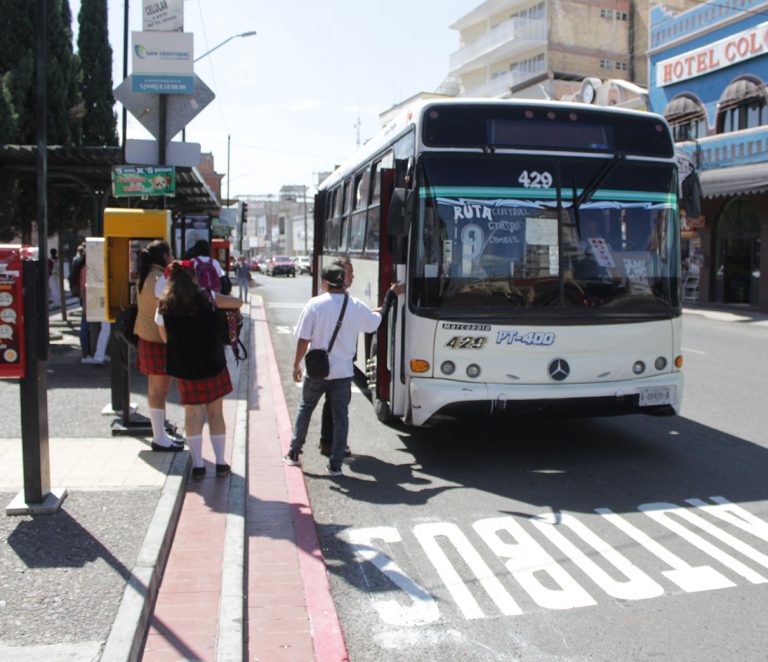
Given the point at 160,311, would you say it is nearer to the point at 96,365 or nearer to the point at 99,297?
the point at 99,297

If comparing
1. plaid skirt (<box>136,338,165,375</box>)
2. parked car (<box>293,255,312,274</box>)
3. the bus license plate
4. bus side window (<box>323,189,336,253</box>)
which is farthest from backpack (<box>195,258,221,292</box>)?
parked car (<box>293,255,312,274</box>)

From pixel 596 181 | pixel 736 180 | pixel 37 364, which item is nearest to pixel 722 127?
pixel 736 180

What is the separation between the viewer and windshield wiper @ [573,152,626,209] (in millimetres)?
7059

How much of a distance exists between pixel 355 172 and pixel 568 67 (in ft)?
133

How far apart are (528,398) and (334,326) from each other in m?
1.69

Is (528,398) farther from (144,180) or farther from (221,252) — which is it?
(221,252)

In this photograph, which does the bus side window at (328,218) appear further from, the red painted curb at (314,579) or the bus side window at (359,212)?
the red painted curb at (314,579)

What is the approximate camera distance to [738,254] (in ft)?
88.6

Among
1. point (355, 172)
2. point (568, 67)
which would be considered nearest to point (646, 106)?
point (568, 67)

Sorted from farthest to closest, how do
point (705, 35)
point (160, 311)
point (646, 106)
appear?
point (646, 106) < point (705, 35) < point (160, 311)

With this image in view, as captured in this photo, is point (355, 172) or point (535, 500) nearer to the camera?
point (535, 500)

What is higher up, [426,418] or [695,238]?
[695,238]

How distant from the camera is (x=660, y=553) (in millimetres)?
5113

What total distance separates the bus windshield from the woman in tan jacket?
2089 millimetres
